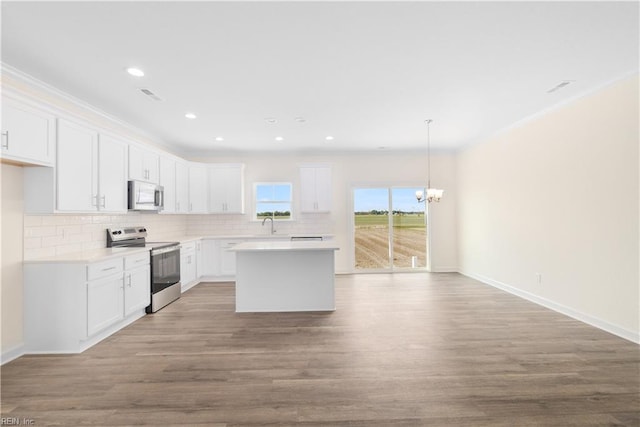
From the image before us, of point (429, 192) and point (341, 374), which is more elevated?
point (429, 192)

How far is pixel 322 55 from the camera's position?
9.55 feet

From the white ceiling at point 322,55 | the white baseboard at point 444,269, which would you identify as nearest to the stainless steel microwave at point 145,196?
the white ceiling at point 322,55

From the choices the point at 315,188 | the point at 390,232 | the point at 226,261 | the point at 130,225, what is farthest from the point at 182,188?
the point at 390,232

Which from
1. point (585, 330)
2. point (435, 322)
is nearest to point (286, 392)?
point (435, 322)

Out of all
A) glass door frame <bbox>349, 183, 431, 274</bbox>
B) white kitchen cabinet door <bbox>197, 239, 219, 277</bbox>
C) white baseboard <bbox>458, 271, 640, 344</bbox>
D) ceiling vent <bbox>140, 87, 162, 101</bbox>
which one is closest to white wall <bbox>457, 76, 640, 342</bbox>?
white baseboard <bbox>458, 271, 640, 344</bbox>

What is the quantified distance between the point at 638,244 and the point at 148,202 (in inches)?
240

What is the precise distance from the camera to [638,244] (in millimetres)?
3283

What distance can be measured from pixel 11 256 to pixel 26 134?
1.16 m

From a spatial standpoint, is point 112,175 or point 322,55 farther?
point 112,175

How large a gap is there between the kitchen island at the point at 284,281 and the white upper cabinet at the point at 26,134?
245 cm

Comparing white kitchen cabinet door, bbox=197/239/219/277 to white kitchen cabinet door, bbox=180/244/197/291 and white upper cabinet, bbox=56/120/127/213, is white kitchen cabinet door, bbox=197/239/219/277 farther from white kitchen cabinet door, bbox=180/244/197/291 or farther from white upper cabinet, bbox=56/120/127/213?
white upper cabinet, bbox=56/120/127/213

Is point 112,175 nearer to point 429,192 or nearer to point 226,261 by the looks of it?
point 226,261

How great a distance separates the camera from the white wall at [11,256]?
→ 9.77 ft

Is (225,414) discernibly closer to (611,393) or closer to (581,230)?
(611,393)
